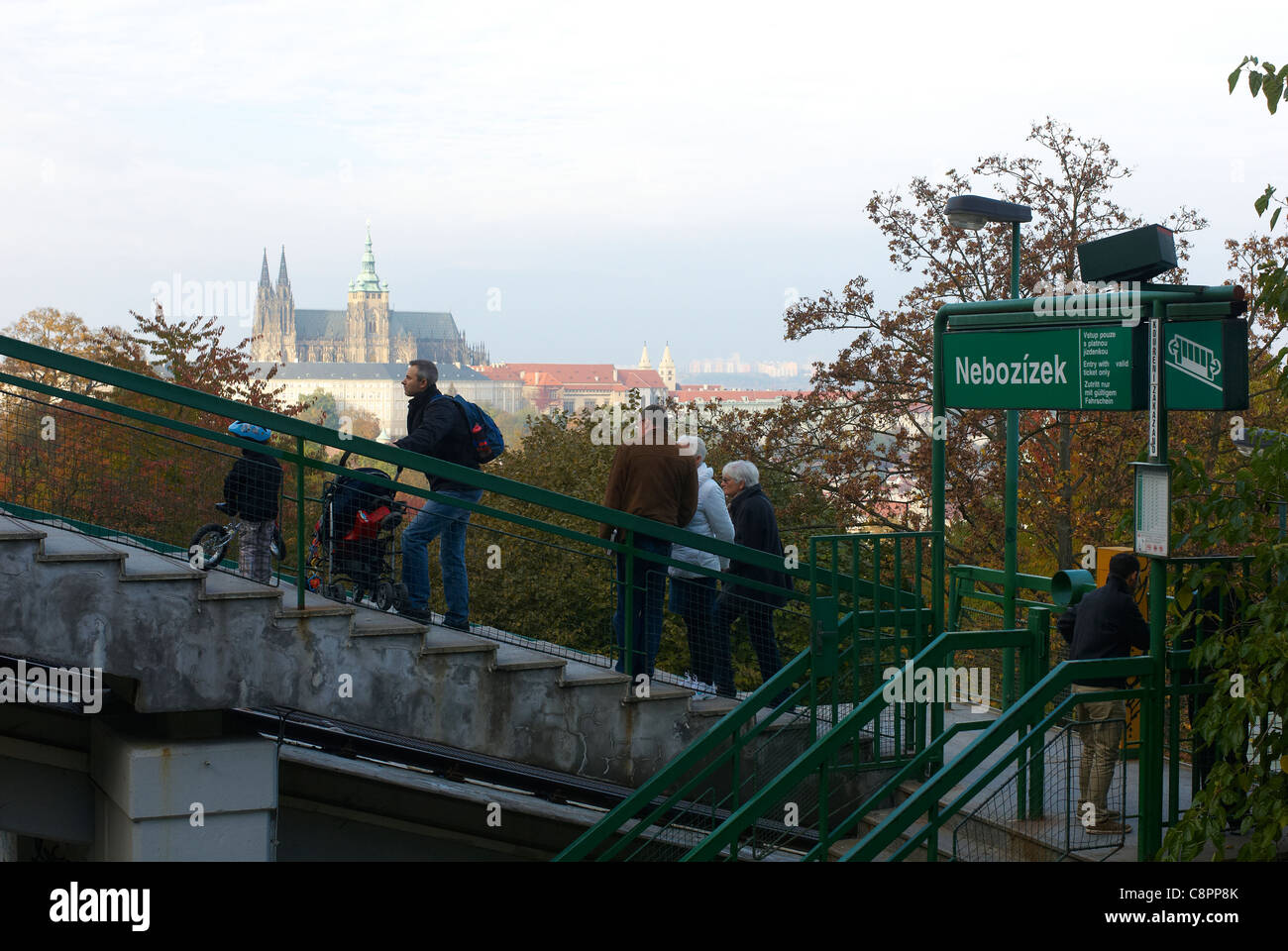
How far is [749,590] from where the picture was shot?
8000mm

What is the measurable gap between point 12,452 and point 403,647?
7.40 ft

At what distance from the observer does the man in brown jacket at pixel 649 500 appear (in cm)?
756

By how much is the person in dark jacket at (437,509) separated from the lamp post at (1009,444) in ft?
9.10

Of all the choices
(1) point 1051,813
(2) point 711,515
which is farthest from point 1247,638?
(2) point 711,515

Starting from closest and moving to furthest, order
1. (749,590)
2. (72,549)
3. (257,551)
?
(72,549) → (257,551) → (749,590)

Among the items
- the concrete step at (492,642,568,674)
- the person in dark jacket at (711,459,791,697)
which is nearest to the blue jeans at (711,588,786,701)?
the person in dark jacket at (711,459,791,697)

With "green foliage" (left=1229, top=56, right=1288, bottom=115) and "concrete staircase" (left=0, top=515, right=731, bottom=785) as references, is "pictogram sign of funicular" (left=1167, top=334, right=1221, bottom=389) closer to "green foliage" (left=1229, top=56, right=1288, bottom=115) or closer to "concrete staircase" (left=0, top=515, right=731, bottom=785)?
"green foliage" (left=1229, top=56, right=1288, bottom=115)

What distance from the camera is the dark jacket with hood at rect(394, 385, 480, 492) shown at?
7625 mm

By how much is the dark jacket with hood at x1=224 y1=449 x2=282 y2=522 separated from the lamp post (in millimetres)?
3679

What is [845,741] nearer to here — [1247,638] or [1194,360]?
[1247,638]

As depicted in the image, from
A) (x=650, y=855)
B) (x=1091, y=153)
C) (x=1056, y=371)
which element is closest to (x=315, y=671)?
(x=650, y=855)

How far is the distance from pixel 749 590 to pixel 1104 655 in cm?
254

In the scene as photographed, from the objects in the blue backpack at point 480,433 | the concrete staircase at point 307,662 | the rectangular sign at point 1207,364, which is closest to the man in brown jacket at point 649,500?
the concrete staircase at point 307,662
